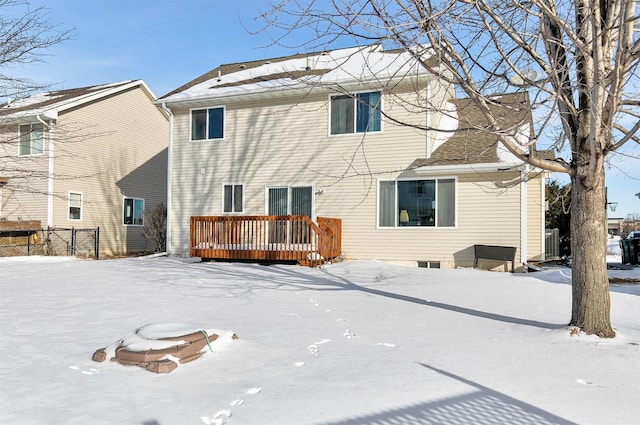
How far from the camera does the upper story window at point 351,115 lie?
11945mm

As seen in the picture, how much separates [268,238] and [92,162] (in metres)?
9.05

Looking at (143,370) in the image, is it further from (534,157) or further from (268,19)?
(534,157)

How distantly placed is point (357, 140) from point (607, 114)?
778 cm

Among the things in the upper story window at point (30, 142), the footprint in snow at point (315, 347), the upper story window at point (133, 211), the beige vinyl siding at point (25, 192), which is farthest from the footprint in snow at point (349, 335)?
the upper story window at point (133, 211)

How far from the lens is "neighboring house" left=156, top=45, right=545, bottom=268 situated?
10.9 meters

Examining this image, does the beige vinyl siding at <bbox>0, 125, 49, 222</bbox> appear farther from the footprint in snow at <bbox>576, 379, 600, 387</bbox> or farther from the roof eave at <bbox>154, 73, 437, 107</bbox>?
the footprint in snow at <bbox>576, 379, 600, 387</bbox>

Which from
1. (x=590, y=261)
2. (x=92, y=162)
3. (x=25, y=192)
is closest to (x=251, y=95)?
(x=92, y=162)

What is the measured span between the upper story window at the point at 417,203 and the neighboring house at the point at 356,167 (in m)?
0.02

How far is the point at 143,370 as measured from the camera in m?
3.57

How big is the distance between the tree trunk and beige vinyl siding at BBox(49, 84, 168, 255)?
1440cm

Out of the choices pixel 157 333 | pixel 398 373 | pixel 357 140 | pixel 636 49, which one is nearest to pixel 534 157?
pixel 636 49

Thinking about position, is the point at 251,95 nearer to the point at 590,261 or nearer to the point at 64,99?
the point at 64,99

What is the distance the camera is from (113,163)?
17594 millimetres

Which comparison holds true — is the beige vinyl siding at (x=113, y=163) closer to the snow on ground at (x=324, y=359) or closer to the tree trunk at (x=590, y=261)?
the snow on ground at (x=324, y=359)
